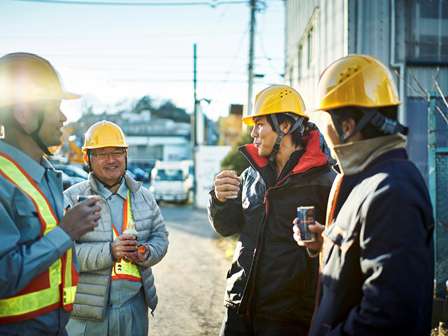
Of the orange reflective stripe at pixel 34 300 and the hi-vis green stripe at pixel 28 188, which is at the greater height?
the hi-vis green stripe at pixel 28 188

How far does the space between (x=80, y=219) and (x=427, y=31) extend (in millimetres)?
8032

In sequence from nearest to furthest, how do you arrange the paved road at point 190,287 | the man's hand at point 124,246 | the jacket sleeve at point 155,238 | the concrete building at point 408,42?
the man's hand at point 124,246 → the jacket sleeve at point 155,238 → the paved road at point 190,287 → the concrete building at point 408,42

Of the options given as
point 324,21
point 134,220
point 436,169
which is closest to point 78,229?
point 134,220

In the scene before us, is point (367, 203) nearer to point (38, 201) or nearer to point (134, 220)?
point (38, 201)

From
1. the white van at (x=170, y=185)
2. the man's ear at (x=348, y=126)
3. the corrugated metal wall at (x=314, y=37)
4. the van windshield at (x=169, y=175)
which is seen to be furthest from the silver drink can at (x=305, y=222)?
the van windshield at (x=169, y=175)

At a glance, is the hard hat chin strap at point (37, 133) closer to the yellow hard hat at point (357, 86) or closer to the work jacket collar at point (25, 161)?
the work jacket collar at point (25, 161)

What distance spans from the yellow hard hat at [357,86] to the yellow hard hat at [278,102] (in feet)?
3.50

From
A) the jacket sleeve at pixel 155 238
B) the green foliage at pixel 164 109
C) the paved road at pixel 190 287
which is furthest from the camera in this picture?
the green foliage at pixel 164 109

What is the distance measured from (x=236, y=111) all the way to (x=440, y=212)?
18255mm

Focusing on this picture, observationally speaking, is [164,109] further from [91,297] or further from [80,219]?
[80,219]

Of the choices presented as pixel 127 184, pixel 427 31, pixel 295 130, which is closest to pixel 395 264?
pixel 295 130

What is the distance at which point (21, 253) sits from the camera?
2061 millimetres

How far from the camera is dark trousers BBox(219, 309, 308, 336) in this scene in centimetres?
298

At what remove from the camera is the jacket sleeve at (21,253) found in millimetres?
2004
